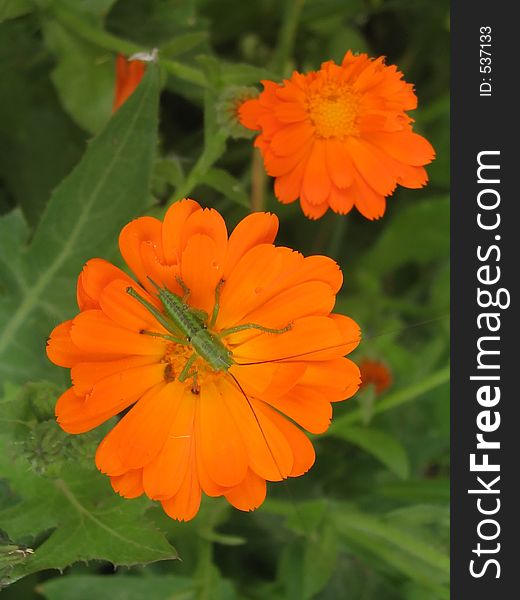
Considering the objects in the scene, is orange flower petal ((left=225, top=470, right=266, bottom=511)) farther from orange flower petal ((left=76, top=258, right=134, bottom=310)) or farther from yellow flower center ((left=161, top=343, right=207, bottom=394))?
orange flower petal ((left=76, top=258, right=134, bottom=310))

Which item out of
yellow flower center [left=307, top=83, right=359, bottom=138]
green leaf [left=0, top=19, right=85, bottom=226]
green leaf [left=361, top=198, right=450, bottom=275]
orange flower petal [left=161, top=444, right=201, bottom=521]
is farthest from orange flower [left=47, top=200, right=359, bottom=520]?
green leaf [left=361, top=198, right=450, bottom=275]

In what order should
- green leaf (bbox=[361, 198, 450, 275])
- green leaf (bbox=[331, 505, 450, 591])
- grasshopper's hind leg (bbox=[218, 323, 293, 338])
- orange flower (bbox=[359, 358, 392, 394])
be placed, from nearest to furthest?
grasshopper's hind leg (bbox=[218, 323, 293, 338])
green leaf (bbox=[331, 505, 450, 591])
orange flower (bbox=[359, 358, 392, 394])
green leaf (bbox=[361, 198, 450, 275])

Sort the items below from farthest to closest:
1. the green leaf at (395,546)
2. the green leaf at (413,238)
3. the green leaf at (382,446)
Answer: the green leaf at (413,238), the green leaf at (382,446), the green leaf at (395,546)

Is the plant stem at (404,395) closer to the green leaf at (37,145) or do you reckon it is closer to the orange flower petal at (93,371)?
the orange flower petal at (93,371)

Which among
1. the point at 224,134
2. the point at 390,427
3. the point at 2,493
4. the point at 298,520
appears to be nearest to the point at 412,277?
the point at 390,427

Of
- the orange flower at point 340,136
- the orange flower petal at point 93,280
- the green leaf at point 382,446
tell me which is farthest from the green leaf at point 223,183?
the green leaf at point 382,446

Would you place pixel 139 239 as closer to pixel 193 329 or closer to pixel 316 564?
pixel 193 329
